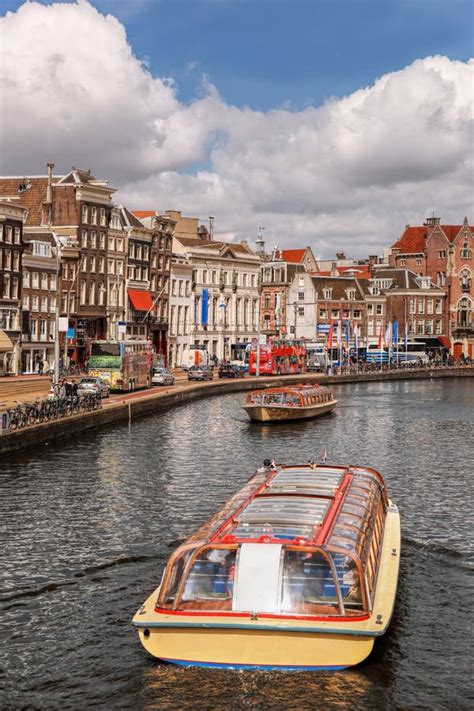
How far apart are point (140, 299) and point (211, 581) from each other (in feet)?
355

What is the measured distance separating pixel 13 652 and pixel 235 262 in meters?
135

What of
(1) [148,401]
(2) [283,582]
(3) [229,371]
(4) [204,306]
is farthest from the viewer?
(4) [204,306]

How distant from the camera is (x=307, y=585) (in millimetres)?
19859

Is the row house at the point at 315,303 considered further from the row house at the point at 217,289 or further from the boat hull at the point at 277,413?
the boat hull at the point at 277,413

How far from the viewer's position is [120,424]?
2697 inches

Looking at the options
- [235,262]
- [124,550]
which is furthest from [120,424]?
[235,262]

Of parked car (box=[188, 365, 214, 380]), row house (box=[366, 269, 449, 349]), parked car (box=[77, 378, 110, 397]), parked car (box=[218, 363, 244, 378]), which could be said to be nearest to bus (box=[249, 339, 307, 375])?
parked car (box=[218, 363, 244, 378])

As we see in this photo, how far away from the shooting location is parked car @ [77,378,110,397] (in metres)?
74.7

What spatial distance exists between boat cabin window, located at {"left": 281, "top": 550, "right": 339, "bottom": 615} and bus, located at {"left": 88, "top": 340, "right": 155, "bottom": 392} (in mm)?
65029

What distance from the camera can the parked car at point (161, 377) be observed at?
10031cm

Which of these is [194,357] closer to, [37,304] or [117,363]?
[37,304]

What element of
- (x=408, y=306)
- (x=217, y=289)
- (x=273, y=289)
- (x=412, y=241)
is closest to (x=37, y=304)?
(x=217, y=289)

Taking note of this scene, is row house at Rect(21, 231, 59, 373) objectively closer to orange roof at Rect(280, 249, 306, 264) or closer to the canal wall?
the canal wall

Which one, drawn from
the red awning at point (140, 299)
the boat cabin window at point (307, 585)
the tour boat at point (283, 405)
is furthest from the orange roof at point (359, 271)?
the boat cabin window at point (307, 585)
